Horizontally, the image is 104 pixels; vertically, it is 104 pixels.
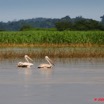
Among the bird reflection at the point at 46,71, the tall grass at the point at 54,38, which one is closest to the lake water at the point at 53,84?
the bird reflection at the point at 46,71

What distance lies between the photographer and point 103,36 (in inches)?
1756

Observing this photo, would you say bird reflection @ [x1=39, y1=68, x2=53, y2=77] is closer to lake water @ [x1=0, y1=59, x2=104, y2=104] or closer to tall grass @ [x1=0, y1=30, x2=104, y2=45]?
lake water @ [x1=0, y1=59, x2=104, y2=104]

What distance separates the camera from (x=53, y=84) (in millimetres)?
15102

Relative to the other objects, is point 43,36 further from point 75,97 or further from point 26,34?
point 75,97

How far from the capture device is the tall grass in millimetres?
44625

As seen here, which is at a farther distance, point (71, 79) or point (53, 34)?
point (53, 34)

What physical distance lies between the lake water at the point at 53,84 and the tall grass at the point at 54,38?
866 inches

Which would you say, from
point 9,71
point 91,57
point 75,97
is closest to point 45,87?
point 75,97

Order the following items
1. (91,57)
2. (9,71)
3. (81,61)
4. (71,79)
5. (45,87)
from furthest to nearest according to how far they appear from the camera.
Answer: (91,57)
(81,61)
(9,71)
(71,79)
(45,87)

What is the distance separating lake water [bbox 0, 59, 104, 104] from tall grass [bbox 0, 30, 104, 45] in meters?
22.0

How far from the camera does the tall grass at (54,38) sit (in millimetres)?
44625

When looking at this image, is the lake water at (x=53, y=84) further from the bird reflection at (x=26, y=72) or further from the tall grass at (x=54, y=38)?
the tall grass at (x=54, y=38)

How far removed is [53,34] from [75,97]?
33.5 metres

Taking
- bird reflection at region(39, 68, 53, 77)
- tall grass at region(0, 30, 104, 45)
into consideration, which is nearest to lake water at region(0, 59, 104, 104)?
bird reflection at region(39, 68, 53, 77)
